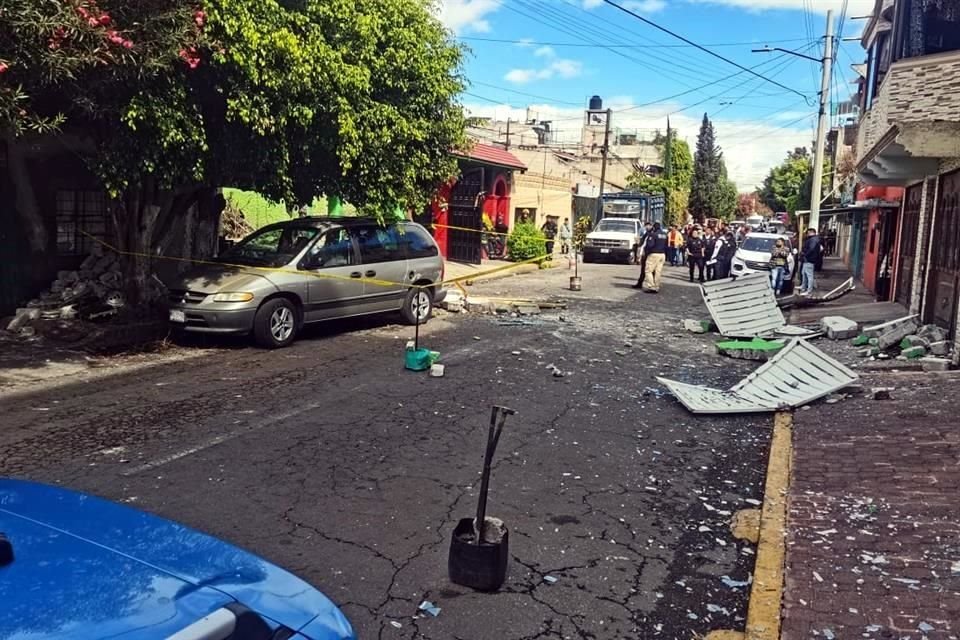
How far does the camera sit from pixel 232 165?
9875 millimetres

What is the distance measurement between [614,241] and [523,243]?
4.58m

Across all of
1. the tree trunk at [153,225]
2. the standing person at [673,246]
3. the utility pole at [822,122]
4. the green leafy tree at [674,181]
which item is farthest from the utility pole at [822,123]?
the green leafy tree at [674,181]

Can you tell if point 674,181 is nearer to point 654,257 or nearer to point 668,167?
point 668,167

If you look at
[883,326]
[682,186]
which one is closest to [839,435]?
[883,326]

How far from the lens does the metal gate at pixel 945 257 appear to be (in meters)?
12.0

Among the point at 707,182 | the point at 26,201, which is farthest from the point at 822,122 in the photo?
the point at 707,182

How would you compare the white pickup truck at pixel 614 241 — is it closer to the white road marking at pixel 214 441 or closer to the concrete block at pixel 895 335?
the concrete block at pixel 895 335

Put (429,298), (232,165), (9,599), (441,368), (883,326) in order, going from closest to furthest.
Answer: (9,599), (441,368), (232,165), (883,326), (429,298)

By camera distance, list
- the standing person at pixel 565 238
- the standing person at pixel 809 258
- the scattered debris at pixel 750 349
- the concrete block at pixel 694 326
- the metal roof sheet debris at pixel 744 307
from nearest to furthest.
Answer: the scattered debris at pixel 750 349 < the metal roof sheet debris at pixel 744 307 < the concrete block at pixel 694 326 < the standing person at pixel 809 258 < the standing person at pixel 565 238

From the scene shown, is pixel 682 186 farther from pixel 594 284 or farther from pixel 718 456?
pixel 718 456

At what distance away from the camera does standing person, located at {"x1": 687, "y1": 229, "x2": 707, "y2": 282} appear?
23.3 meters

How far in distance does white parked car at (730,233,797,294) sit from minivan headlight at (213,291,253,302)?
14936 mm

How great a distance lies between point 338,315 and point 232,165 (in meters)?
2.79

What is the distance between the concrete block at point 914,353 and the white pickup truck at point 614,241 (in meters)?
20.0
